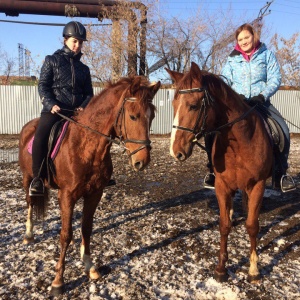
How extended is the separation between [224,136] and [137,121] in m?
1.08

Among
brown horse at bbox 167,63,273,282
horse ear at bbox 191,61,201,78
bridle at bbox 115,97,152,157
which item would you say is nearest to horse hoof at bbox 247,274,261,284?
brown horse at bbox 167,63,273,282

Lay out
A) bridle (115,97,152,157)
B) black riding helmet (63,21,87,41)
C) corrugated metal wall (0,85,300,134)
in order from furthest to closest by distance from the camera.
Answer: corrugated metal wall (0,85,300,134) → black riding helmet (63,21,87,41) → bridle (115,97,152,157)

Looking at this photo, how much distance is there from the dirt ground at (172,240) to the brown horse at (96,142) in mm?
485

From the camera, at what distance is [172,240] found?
450 cm

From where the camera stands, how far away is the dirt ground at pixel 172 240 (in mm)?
3314

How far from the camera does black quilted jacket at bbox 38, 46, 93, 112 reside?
12.2ft

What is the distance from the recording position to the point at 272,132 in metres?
3.87

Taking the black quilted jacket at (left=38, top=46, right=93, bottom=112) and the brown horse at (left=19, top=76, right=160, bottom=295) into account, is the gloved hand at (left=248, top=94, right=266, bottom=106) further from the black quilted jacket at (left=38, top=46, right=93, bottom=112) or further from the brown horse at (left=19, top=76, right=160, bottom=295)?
the black quilted jacket at (left=38, top=46, right=93, bottom=112)

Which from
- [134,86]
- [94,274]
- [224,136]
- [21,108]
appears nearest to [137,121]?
[134,86]

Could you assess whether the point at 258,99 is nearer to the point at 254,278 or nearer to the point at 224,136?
Result: the point at 224,136

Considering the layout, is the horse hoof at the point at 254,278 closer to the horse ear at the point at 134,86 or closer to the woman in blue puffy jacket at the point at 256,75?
the woman in blue puffy jacket at the point at 256,75

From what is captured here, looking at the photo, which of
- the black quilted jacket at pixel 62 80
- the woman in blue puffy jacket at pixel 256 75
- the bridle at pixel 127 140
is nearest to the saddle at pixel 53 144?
the black quilted jacket at pixel 62 80

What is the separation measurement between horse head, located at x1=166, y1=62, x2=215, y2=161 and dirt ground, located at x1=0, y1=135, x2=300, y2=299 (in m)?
1.58

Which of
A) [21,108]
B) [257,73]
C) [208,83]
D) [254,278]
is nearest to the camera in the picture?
[208,83]
